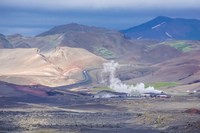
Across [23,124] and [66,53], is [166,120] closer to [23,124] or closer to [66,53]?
[23,124]

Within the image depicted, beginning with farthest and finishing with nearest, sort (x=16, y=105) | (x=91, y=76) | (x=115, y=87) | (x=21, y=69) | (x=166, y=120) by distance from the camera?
1. (x=21, y=69)
2. (x=91, y=76)
3. (x=115, y=87)
4. (x=16, y=105)
5. (x=166, y=120)

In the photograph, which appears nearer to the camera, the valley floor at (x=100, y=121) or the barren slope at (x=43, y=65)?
the valley floor at (x=100, y=121)

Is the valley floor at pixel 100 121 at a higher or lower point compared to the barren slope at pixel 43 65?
lower

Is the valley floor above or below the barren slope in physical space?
below

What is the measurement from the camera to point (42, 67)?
167500mm

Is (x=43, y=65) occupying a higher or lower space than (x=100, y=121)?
higher

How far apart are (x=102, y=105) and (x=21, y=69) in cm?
9125

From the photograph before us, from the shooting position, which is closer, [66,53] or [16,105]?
[16,105]

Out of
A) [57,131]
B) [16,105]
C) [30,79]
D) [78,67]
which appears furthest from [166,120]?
[78,67]

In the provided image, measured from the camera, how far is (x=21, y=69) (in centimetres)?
17062

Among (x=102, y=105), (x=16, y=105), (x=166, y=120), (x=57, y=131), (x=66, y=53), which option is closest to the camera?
(x=57, y=131)

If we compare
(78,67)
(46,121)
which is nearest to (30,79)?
(78,67)

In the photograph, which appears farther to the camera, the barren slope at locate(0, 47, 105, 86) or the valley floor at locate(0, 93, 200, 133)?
the barren slope at locate(0, 47, 105, 86)

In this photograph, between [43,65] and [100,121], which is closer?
[100,121]
